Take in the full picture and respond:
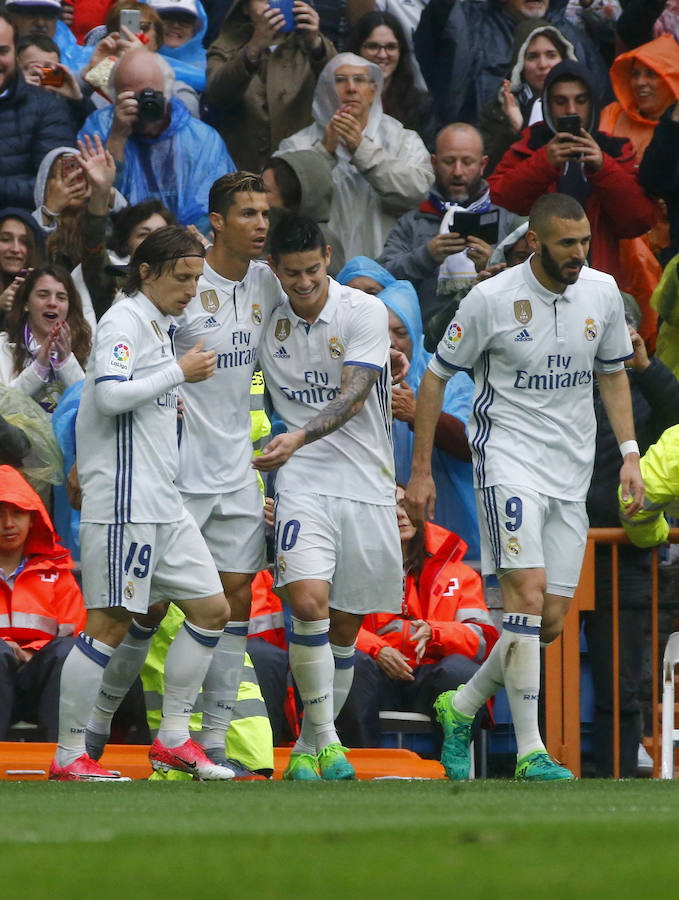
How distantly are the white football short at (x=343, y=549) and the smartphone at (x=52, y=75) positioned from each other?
568 centimetres

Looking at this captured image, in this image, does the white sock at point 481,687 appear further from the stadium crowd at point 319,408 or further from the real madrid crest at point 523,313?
the real madrid crest at point 523,313

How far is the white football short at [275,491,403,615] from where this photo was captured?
7.74m

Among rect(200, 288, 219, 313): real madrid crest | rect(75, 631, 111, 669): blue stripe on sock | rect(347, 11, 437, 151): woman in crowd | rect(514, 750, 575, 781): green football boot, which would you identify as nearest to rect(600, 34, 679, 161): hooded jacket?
rect(347, 11, 437, 151): woman in crowd

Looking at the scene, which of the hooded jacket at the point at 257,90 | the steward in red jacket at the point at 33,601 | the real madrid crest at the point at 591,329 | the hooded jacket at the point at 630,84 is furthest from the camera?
the hooded jacket at the point at 257,90

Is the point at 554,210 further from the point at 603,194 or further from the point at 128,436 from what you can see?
the point at 603,194

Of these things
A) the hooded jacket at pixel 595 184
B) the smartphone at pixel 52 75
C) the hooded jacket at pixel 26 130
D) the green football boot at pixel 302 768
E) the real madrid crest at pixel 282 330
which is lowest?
the green football boot at pixel 302 768

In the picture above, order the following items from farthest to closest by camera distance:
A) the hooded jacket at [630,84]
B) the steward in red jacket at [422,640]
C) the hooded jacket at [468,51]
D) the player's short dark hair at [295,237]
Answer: the hooded jacket at [468,51]
the hooded jacket at [630,84]
the steward in red jacket at [422,640]
the player's short dark hair at [295,237]

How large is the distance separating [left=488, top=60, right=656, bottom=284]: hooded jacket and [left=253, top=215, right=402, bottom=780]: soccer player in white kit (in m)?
2.92

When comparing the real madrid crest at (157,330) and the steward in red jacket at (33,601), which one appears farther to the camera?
the steward in red jacket at (33,601)

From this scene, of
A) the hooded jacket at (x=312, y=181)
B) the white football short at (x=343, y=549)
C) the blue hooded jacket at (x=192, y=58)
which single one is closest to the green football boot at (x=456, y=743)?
the white football short at (x=343, y=549)

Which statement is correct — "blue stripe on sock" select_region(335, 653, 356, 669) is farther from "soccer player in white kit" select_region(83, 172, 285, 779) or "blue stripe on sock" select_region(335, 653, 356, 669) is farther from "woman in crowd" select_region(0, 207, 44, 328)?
"woman in crowd" select_region(0, 207, 44, 328)

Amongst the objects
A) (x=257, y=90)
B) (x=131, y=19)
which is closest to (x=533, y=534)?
(x=257, y=90)

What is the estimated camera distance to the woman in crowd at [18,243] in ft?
35.5

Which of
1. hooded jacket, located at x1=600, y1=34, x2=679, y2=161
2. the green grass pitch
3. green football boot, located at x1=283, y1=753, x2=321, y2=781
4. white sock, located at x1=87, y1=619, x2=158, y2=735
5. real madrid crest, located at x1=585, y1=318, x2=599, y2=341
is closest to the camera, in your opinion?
the green grass pitch
